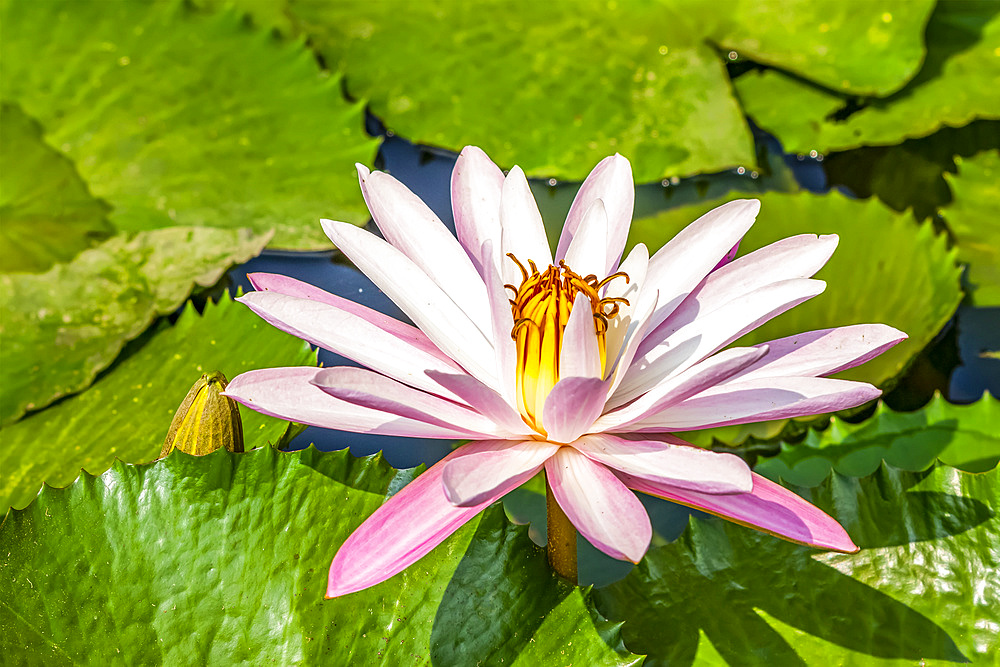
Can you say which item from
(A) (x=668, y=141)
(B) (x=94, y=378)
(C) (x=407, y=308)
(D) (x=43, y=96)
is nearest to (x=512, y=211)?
(C) (x=407, y=308)

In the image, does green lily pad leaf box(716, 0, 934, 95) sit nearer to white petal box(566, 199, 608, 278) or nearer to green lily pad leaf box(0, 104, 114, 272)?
white petal box(566, 199, 608, 278)

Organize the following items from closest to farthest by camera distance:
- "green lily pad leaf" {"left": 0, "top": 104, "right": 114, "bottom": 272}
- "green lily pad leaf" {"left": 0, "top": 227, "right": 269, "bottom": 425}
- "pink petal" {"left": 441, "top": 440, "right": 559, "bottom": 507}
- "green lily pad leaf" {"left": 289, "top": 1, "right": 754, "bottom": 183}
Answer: "pink petal" {"left": 441, "top": 440, "right": 559, "bottom": 507} < "green lily pad leaf" {"left": 0, "top": 227, "right": 269, "bottom": 425} < "green lily pad leaf" {"left": 0, "top": 104, "right": 114, "bottom": 272} < "green lily pad leaf" {"left": 289, "top": 1, "right": 754, "bottom": 183}

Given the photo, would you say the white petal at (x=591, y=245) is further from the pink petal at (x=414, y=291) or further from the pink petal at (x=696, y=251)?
the pink petal at (x=414, y=291)

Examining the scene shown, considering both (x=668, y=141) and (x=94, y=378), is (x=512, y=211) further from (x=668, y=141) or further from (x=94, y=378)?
(x=668, y=141)

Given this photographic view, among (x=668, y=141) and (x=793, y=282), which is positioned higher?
(x=793, y=282)

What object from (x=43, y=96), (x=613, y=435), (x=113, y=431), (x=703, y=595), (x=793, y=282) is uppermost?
(x=43, y=96)

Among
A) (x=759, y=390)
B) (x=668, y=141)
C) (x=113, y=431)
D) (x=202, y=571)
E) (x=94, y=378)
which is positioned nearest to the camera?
(x=759, y=390)

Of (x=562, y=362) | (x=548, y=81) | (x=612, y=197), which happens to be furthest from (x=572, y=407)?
(x=548, y=81)

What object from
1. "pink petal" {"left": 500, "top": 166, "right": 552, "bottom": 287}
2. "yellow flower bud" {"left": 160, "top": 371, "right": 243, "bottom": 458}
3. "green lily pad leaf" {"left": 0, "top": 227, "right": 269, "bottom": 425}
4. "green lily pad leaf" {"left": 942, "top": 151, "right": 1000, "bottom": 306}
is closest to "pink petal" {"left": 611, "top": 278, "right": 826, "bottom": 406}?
"pink petal" {"left": 500, "top": 166, "right": 552, "bottom": 287}

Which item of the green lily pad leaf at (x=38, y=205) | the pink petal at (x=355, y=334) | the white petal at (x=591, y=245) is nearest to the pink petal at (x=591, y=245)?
the white petal at (x=591, y=245)
